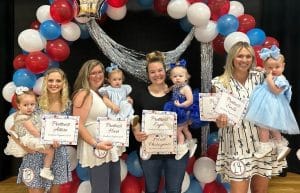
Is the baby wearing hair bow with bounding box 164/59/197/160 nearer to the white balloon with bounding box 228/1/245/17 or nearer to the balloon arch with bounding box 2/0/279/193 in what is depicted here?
the balloon arch with bounding box 2/0/279/193

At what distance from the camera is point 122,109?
10.6 ft

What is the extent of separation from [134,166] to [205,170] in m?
0.65

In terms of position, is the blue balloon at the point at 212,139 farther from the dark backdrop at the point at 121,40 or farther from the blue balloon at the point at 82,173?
the blue balloon at the point at 82,173

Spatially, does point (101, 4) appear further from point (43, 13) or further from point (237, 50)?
point (237, 50)

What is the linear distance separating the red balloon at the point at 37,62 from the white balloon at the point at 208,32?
1.42 meters

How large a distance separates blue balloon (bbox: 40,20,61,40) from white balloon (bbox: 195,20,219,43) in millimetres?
1283

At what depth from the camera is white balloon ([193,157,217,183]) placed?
12.2 ft

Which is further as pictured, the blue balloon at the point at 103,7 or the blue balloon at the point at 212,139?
the blue balloon at the point at 212,139

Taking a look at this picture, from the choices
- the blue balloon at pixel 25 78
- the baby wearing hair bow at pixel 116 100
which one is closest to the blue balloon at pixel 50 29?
the blue balloon at pixel 25 78

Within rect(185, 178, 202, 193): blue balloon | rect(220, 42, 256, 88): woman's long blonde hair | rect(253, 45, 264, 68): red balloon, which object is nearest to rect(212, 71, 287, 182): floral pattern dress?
rect(220, 42, 256, 88): woman's long blonde hair

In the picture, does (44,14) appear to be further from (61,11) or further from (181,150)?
(181,150)

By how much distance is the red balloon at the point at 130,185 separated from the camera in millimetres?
3754

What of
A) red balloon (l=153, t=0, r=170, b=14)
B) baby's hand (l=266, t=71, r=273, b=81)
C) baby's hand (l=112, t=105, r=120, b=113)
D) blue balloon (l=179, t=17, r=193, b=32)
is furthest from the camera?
blue balloon (l=179, t=17, r=193, b=32)

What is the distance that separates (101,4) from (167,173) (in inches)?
64.4
